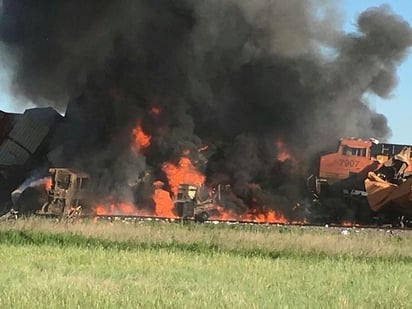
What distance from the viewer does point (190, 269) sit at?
36.5 ft

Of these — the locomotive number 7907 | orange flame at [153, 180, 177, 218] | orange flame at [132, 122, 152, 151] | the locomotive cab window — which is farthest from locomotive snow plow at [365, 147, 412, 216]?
orange flame at [132, 122, 152, 151]

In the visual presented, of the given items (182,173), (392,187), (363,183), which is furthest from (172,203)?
(392,187)

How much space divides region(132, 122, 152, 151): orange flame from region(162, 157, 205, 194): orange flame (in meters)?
1.41

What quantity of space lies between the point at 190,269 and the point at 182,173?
19011 mm

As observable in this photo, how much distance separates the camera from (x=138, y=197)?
29.2 m

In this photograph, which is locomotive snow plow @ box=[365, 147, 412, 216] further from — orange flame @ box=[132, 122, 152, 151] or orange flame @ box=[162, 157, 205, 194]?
orange flame @ box=[132, 122, 152, 151]

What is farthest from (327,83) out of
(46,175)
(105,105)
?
(46,175)

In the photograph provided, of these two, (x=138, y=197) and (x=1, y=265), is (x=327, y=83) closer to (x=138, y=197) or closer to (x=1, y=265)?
(x=138, y=197)

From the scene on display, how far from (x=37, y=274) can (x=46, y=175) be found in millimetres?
18103

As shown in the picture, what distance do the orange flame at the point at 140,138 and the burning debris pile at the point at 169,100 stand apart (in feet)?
0.15

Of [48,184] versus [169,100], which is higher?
[169,100]

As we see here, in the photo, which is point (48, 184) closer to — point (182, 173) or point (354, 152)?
point (182, 173)

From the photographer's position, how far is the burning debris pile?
29328 millimetres

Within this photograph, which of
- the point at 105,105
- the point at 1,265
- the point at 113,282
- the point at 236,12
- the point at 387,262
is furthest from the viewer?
the point at 236,12
